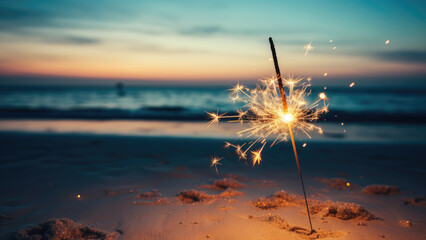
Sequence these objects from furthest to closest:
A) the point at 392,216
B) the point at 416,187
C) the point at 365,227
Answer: the point at 416,187 → the point at 392,216 → the point at 365,227

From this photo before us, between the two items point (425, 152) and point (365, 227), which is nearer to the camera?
point (365, 227)

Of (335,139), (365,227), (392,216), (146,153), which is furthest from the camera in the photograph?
(335,139)

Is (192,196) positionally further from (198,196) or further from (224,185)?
(224,185)

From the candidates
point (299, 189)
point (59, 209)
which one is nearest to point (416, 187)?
point (299, 189)

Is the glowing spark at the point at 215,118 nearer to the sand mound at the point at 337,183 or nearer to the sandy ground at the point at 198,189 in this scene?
the sandy ground at the point at 198,189

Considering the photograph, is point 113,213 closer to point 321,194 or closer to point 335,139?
point 321,194

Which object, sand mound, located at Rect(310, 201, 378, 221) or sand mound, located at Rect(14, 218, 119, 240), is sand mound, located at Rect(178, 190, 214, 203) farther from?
sand mound, located at Rect(310, 201, 378, 221)
